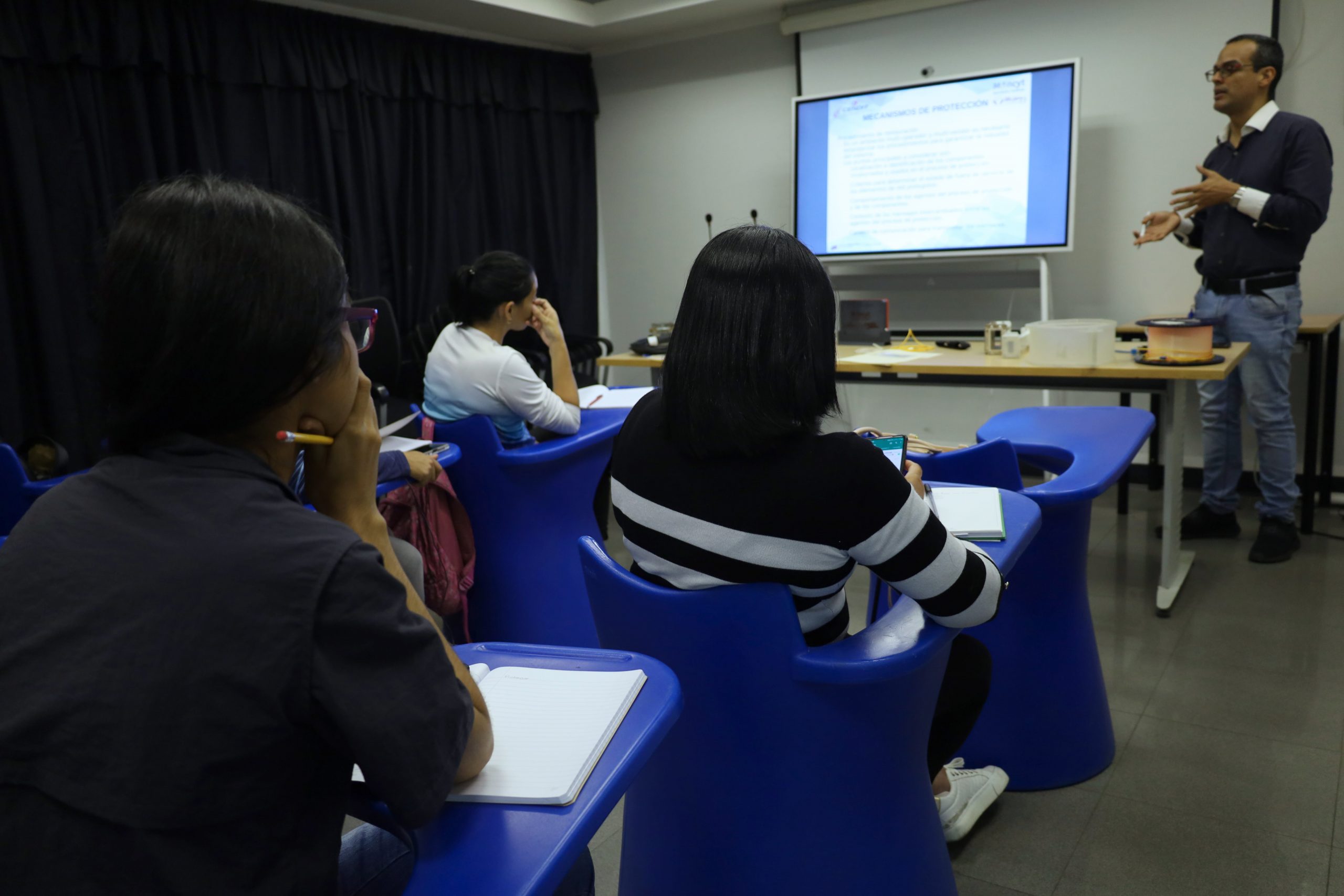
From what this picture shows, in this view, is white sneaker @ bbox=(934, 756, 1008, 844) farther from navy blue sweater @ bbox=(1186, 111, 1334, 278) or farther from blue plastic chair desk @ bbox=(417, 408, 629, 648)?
navy blue sweater @ bbox=(1186, 111, 1334, 278)

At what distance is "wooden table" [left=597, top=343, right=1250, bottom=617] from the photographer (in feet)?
9.16

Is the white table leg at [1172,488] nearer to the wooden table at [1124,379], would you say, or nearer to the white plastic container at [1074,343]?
the wooden table at [1124,379]

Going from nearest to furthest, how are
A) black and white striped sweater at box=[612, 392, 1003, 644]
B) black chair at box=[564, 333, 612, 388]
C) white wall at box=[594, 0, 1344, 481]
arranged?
black and white striped sweater at box=[612, 392, 1003, 644]
white wall at box=[594, 0, 1344, 481]
black chair at box=[564, 333, 612, 388]

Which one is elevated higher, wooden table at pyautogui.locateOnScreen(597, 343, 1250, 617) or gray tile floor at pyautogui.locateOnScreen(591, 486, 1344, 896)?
wooden table at pyautogui.locateOnScreen(597, 343, 1250, 617)

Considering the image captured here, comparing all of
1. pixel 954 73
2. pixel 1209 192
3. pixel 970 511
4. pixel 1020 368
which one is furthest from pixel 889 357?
pixel 970 511

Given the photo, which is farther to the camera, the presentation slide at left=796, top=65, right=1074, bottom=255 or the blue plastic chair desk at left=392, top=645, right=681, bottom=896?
the presentation slide at left=796, top=65, right=1074, bottom=255

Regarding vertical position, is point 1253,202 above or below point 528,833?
above

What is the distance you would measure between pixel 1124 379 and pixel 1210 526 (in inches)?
41.0

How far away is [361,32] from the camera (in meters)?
4.38

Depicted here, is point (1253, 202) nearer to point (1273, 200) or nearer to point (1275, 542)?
point (1273, 200)

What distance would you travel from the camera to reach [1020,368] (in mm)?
3033

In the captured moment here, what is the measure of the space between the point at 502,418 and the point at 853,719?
1.64 meters

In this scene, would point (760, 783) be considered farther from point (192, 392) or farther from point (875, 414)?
point (875, 414)

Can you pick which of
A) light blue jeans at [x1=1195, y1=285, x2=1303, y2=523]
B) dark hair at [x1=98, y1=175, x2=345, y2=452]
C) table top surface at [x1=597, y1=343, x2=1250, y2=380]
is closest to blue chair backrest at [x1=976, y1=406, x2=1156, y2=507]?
table top surface at [x1=597, y1=343, x2=1250, y2=380]
